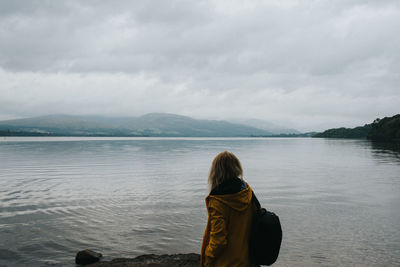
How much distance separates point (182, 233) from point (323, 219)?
309 inches

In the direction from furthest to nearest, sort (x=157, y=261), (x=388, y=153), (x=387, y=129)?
(x=387, y=129), (x=388, y=153), (x=157, y=261)

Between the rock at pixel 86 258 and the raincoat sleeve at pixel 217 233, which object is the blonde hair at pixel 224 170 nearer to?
the raincoat sleeve at pixel 217 233

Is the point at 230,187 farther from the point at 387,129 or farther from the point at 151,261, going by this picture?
the point at 387,129

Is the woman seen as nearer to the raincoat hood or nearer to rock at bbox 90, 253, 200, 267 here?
the raincoat hood

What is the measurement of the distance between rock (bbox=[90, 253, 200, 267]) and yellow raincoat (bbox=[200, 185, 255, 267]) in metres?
5.90

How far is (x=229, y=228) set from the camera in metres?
5.00

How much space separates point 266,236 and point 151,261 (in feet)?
24.4

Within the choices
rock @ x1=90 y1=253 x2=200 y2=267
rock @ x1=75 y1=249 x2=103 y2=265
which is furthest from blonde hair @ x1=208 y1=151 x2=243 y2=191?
rock @ x1=75 y1=249 x2=103 y2=265

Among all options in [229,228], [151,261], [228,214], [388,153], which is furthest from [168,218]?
[388,153]

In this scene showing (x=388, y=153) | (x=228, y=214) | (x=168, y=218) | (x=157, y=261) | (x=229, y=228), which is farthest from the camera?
(x=388, y=153)

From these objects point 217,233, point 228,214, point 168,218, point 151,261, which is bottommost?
point 168,218

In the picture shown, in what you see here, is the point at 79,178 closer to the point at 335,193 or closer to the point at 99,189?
the point at 99,189

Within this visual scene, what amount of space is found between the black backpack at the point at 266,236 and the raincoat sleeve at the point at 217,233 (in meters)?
0.48

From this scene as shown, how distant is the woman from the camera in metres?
4.83
